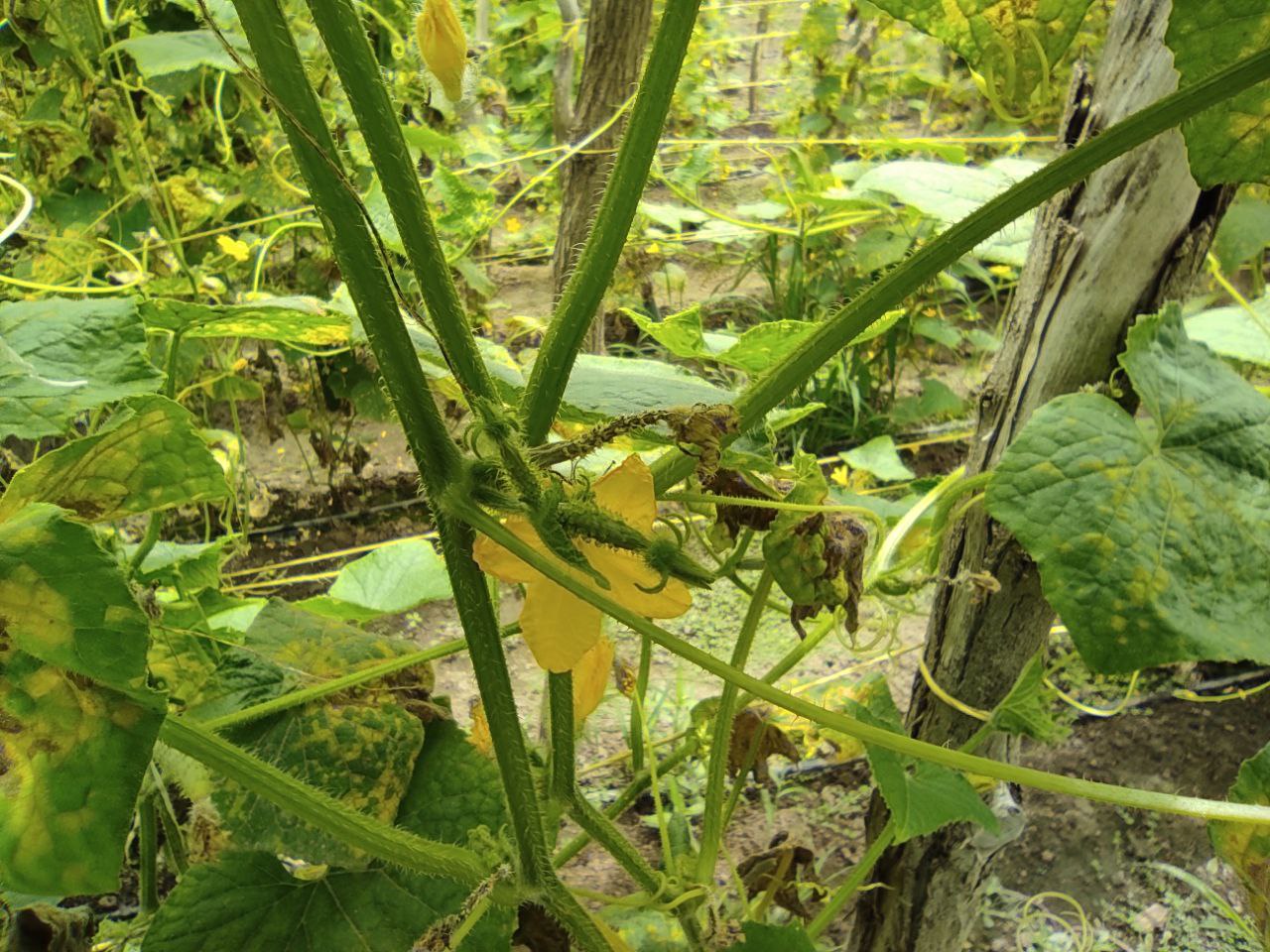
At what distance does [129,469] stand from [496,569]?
0.95ft

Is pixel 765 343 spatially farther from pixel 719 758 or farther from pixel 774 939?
pixel 774 939

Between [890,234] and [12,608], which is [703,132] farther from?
[12,608]

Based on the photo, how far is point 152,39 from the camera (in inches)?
62.4

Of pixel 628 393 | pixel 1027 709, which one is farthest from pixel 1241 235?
pixel 628 393

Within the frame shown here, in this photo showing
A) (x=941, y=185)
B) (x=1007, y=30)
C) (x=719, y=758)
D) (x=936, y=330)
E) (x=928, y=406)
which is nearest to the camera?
(x=1007, y=30)

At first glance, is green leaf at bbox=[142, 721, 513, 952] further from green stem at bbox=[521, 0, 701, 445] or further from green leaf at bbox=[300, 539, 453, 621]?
green leaf at bbox=[300, 539, 453, 621]

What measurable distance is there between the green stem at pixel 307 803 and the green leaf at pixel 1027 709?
2.21ft

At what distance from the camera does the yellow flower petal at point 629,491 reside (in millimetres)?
481

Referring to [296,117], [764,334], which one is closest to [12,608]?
[296,117]

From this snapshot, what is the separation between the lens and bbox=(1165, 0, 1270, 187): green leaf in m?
0.53

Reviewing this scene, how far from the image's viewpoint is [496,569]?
463mm

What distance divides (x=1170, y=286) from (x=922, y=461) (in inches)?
86.6

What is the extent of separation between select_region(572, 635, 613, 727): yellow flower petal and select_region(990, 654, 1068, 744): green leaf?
530mm

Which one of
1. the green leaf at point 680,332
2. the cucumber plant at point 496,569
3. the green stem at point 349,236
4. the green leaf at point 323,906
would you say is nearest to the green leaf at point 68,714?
the cucumber plant at point 496,569
